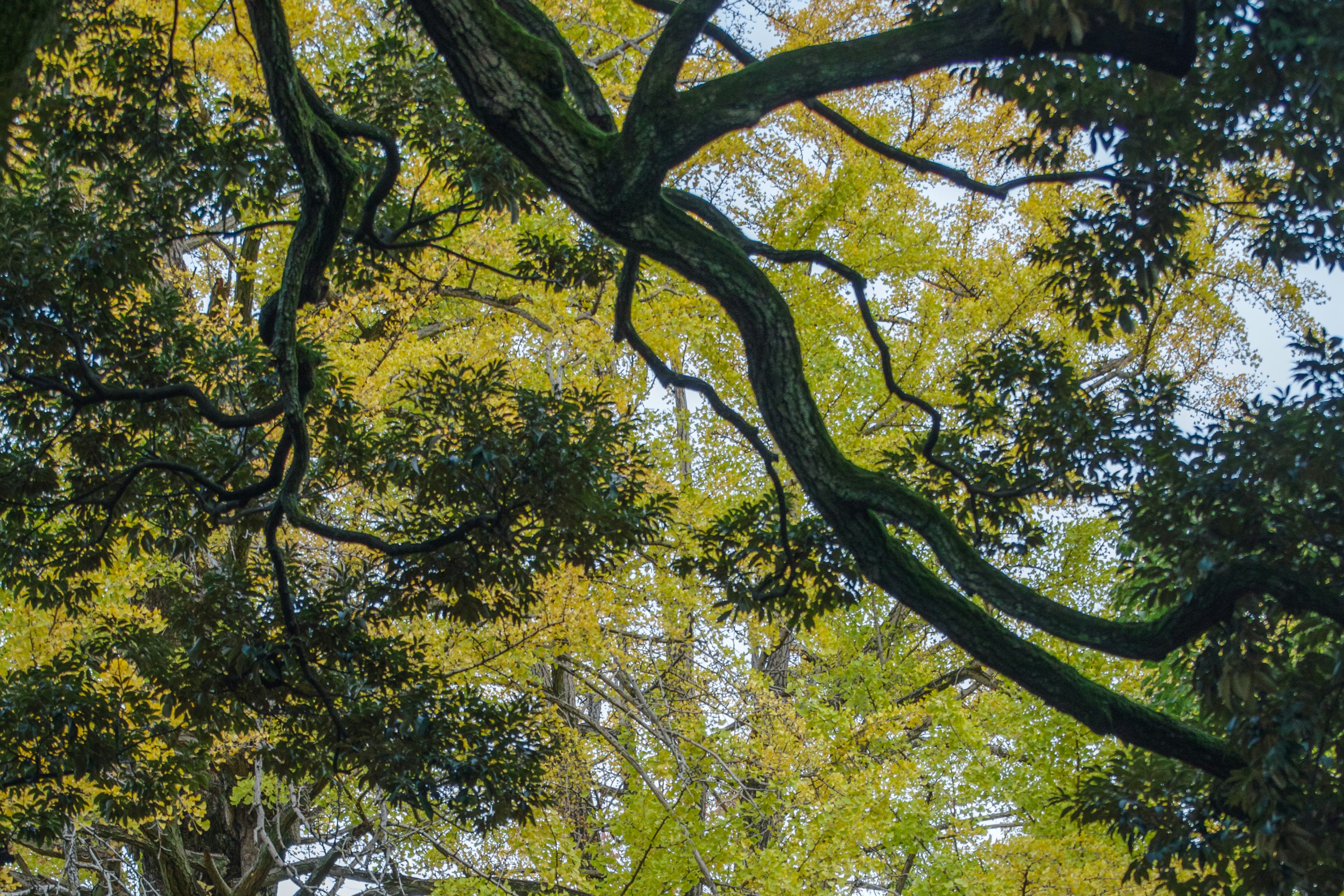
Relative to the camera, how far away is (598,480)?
16.1 feet

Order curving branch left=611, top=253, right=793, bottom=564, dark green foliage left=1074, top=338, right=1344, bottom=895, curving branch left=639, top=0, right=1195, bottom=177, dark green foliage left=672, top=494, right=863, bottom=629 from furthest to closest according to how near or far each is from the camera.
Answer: dark green foliage left=672, top=494, right=863, bottom=629, curving branch left=611, top=253, right=793, bottom=564, curving branch left=639, top=0, right=1195, bottom=177, dark green foliage left=1074, top=338, right=1344, bottom=895

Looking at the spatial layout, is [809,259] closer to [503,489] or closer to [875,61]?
[875,61]

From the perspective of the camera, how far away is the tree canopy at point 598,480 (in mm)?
3389

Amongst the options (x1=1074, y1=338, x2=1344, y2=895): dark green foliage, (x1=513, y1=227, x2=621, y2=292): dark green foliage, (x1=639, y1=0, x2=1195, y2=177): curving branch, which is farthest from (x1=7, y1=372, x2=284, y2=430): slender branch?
(x1=1074, y1=338, x2=1344, y2=895): dark green foliage

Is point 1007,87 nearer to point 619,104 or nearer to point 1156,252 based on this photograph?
point 1156,252

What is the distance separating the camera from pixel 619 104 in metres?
11.6

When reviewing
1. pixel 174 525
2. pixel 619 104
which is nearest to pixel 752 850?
pixel 174 525

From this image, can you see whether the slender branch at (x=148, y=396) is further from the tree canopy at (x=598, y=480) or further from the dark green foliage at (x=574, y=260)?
the dark green foliage at (x=574, y=260)

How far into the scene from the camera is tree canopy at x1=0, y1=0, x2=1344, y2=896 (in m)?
3.39

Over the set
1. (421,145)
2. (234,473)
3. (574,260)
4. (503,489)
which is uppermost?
Answer: (421,145)

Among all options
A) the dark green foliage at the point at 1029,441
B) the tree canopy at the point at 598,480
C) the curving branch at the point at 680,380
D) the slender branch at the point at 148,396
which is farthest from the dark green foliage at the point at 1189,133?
the slender branch at the point at 148,396

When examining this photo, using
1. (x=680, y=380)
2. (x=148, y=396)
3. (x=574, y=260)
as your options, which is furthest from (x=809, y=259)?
(x=148, y=396)

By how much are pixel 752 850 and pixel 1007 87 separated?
5.70 metres

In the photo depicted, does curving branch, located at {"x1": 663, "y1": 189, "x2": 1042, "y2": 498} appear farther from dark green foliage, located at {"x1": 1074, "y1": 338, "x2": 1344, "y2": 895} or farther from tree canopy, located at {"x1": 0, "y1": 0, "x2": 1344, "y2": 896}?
dark green foliage, located at {"x1": 1074, "y1": 338, "x2": 1344, "y2": 895}
